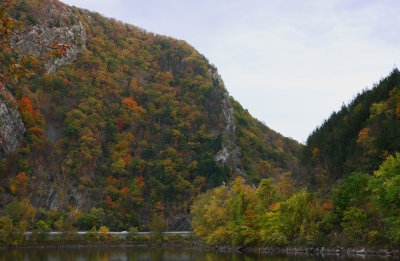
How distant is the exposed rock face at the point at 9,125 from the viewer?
352ft

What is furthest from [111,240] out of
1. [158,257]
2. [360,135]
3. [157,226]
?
[360,135]

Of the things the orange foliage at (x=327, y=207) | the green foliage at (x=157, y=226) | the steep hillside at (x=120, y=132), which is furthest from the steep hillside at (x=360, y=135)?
the green foliage at (x=157, y=226)

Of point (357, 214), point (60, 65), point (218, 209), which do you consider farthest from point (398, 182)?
point (60, 65)

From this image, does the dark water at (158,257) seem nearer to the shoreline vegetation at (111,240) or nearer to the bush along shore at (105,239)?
the shoreline vegetation at (111,240)

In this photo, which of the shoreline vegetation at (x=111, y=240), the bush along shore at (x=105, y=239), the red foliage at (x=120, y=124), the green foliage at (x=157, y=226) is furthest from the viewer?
the red foliage at (x=120, y=124)

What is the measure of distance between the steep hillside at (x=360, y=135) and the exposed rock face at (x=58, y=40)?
81.0 metres

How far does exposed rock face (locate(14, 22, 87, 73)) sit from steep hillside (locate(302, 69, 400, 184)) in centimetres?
8101

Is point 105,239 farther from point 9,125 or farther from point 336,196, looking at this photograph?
point 336,196

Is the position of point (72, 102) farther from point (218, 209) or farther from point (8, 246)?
point (218, 209)

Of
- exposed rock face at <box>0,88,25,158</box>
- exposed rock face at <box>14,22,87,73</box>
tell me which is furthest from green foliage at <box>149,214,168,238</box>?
exposed rock face at <box>14,22,87,73</box>

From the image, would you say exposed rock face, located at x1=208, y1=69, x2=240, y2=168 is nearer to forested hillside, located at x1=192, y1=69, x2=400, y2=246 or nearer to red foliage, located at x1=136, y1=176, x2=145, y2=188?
red foliage, located at x1=136, y1=176, x2=145, y2=188

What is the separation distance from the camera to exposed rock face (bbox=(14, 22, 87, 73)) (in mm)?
132538

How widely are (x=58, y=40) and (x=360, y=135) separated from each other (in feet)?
336

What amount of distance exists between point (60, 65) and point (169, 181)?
2244 inches
